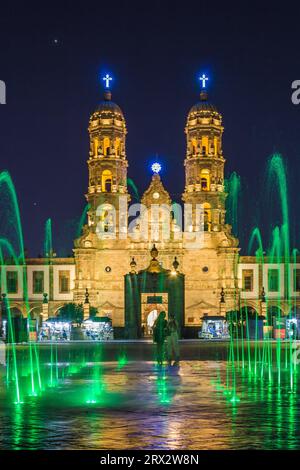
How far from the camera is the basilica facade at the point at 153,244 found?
3484 inches

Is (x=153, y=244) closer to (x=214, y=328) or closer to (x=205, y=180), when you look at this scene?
(x=205, y=180)

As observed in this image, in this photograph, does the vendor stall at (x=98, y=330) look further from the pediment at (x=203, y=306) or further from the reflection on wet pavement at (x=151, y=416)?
the reflection on wet pavement at (x=151, y=416)

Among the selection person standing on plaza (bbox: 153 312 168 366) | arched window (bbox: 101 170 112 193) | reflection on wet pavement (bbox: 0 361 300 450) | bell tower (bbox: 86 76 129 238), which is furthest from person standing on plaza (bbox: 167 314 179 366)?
arched window (bbox: 101 170 112 193)

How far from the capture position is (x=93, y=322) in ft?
210

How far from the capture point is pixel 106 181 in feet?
300

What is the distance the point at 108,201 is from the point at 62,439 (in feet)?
261

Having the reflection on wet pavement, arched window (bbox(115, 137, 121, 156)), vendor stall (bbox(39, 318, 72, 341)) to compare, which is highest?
arched window (bbox(115, 137, 121, 156))

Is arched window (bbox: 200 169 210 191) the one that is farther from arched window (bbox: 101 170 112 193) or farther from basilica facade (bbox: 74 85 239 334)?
arched window (bbox: 101 170 112 193)

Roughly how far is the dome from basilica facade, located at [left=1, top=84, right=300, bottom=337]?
0.39 ft

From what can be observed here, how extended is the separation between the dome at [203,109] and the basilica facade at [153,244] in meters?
0.12

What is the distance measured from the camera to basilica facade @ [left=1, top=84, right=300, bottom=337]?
290ft

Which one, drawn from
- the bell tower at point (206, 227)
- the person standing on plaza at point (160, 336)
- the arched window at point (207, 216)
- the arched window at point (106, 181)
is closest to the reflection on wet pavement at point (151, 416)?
the person standing on plaza at point (160, 336)

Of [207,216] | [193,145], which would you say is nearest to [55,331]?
[207,216]

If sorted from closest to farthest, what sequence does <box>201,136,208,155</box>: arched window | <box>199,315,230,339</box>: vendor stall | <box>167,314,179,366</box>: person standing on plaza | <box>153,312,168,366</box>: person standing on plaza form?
<box>153,312,168,366</box>: person standing on plaza
<box>167,314,179,366</box>: person standing on plaza
<box>199,315,230,339</box>: vendor stall
<box>201,136,208,155</box>: arched window
